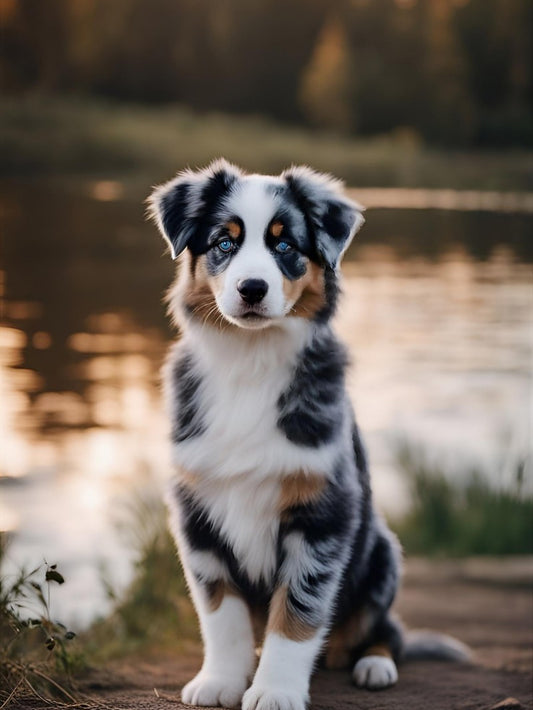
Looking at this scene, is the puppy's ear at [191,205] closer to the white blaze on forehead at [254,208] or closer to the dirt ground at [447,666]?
the white blaze on forehead at [254,208]

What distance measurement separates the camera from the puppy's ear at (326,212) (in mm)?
2939

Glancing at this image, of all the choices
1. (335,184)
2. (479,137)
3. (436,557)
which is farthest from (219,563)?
(479,137)

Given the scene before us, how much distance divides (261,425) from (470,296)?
6470mm

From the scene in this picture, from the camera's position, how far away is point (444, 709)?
298 cm

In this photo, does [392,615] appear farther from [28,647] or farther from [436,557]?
[436,557]

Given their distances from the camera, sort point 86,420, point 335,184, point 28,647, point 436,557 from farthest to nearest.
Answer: point 86,420
point 436,557
point 28,647
point 335,184

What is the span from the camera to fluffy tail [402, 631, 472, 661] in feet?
11.9

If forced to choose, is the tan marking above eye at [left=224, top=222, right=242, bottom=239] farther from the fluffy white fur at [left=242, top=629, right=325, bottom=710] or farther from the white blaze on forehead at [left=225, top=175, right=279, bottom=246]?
the fluffy white fur at [left=242, top=629, right=325, bottom=710]

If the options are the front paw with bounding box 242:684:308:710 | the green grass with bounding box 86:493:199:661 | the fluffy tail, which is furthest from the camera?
the green grass with bounding box 86:493:199:661

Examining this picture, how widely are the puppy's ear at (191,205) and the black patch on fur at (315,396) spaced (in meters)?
0.49

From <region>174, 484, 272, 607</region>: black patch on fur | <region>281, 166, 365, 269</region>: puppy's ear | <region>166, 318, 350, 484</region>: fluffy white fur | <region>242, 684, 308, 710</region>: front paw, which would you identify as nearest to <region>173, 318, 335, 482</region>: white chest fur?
<region>166, 318, 350, 484</region>: fluffy white fur

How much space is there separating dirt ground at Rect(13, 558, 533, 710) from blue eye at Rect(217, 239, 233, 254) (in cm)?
129

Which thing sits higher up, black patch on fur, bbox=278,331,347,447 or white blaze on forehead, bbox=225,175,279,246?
white blaze on forehead, bbox=225,175,279,246

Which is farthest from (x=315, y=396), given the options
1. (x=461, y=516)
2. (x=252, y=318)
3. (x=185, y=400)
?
(x=461, y=516)
